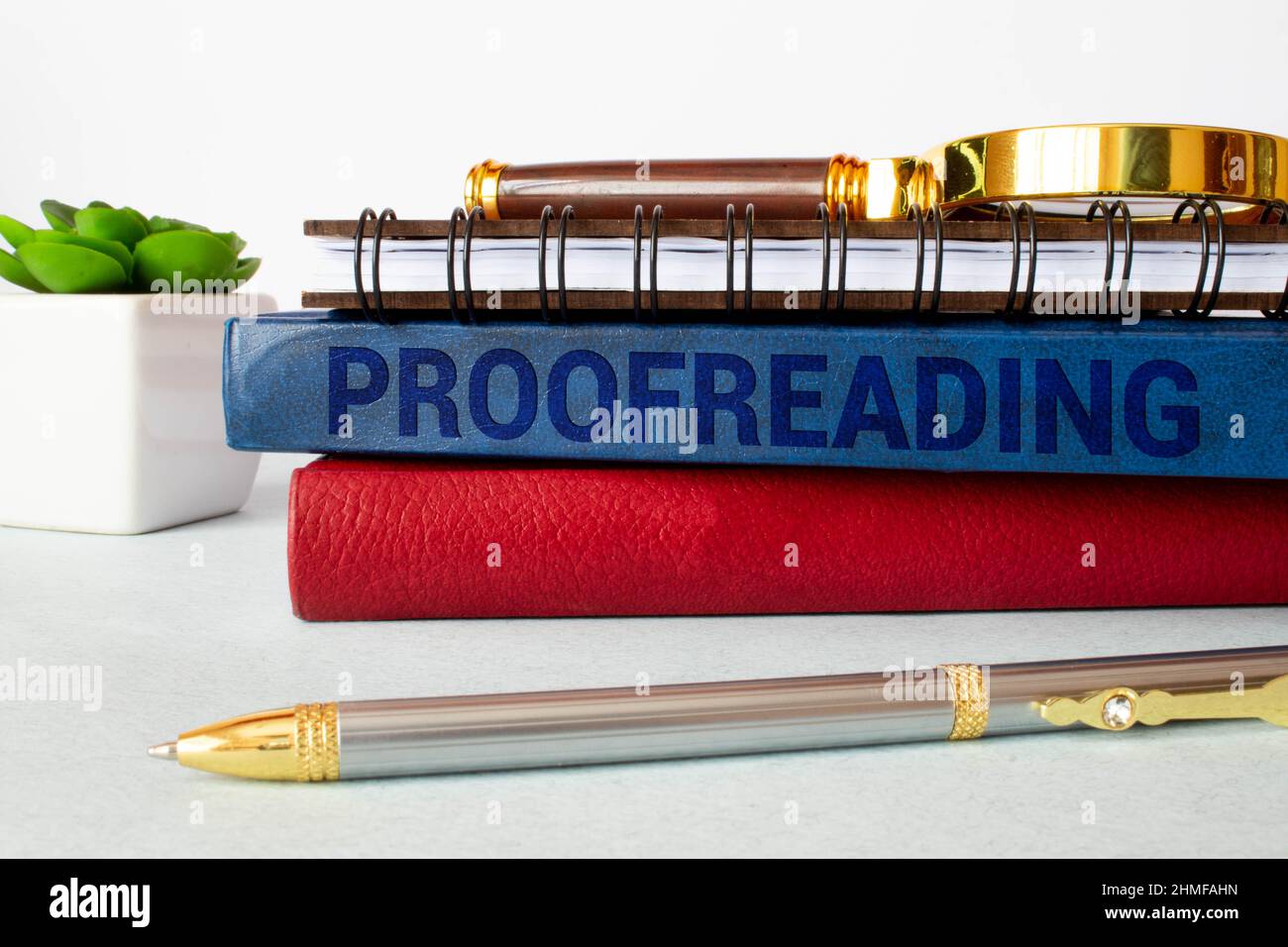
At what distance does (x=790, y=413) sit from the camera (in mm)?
532

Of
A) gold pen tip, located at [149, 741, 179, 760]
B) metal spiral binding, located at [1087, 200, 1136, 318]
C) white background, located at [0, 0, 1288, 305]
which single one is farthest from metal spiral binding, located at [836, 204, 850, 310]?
white background, located at [0, 0, 1288, 305]

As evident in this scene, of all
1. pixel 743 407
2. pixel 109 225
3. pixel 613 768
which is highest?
pixel 109 225

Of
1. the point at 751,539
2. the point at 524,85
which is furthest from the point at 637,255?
the point at 524,85

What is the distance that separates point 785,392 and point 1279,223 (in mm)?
309

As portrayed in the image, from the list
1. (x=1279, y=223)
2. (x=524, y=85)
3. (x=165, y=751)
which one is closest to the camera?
(x=165, y=751)

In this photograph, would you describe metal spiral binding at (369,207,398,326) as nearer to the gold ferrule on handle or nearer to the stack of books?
the stack of books

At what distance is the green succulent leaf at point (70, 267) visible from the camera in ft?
2.38

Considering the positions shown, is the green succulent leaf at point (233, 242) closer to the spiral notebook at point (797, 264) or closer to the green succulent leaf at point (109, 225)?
the green succulent leaf at point (109, 225)

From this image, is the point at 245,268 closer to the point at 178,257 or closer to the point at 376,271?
the point at 178,257

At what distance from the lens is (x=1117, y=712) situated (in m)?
0.40

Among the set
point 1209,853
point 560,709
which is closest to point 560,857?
point 560,709

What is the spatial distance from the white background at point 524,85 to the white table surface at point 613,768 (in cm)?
74

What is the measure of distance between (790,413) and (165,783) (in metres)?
0.30
